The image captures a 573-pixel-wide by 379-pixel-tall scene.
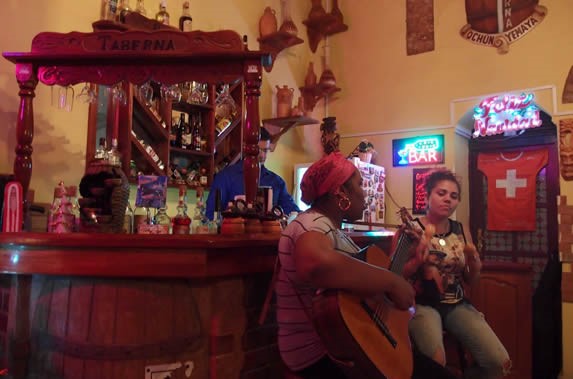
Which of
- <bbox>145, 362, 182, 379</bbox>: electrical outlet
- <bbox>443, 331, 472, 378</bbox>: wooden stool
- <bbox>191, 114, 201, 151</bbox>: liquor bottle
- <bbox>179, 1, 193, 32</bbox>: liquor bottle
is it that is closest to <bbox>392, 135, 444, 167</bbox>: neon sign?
<bbox>191, 114, 201, 151</bbox>: liquor bottle

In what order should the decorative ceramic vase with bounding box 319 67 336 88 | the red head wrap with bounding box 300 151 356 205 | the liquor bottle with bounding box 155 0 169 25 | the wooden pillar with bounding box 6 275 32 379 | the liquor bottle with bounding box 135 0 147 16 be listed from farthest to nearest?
the decorative ceramic vase with bounding box 319 67 336 88 → the liquor bottle with bounding box 155 0 169 25 → the liquor bottle with bounding box 135 0 147 16 → the wooden pillar with bounding box 6 275 32 379 → the red head wrap with bounding box 300 151 356 205

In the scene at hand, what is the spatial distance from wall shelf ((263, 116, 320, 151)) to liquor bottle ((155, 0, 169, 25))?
4.85ft

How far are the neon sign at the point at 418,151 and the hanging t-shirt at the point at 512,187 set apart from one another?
2.13 feet

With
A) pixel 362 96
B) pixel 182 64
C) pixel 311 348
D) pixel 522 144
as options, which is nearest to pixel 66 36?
pixel 182 64

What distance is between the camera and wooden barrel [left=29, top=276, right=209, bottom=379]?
161 centimetres

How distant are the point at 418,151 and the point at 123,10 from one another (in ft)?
10.5

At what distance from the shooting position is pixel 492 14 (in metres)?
4.59

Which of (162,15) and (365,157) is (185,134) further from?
(365,157)

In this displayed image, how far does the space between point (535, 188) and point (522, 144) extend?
500 mm

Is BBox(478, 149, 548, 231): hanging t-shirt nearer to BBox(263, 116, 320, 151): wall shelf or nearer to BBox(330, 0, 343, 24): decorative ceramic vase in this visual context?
BBox(263, 116, 320, 151): wall shelf

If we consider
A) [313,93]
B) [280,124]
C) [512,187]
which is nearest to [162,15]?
[280,124]

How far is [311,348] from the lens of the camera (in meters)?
1.50

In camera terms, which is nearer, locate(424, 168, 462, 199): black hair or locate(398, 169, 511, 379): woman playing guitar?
locate(398, 169, 511, 379): woman playing guitar

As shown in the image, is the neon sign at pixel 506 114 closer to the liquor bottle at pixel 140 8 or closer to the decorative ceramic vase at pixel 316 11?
the decorative ceramic vase at pixel 316 11
